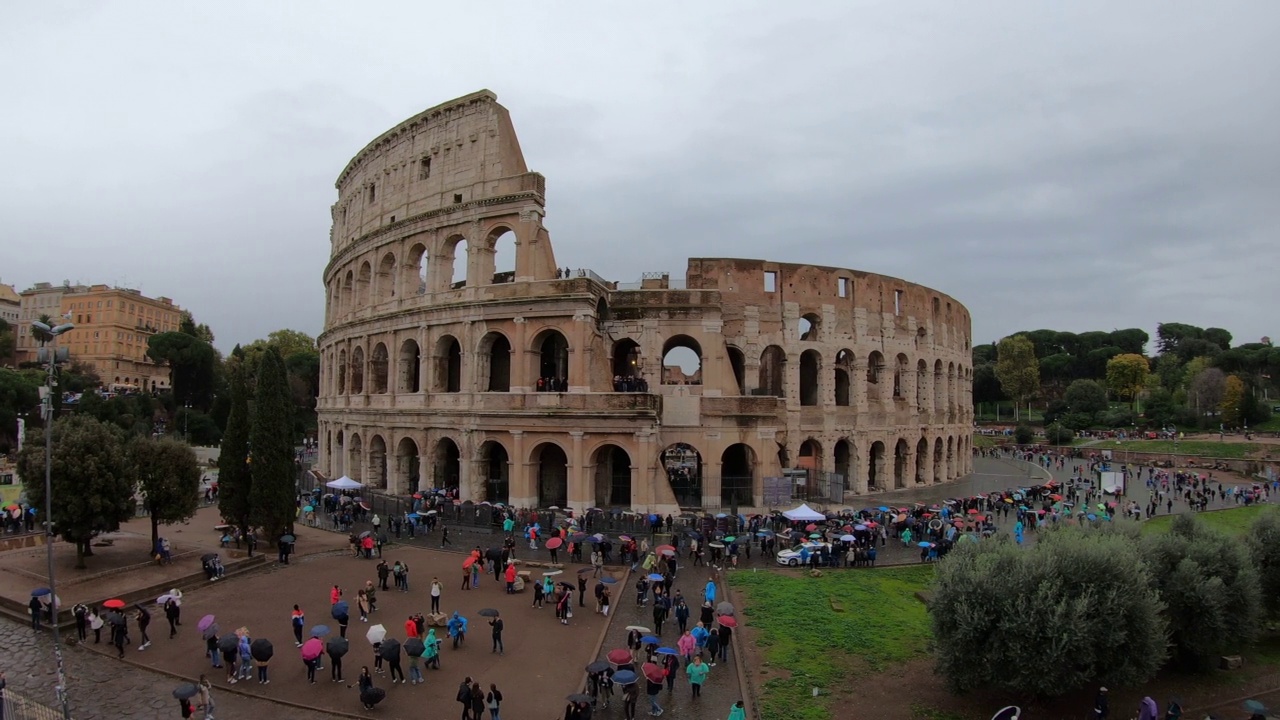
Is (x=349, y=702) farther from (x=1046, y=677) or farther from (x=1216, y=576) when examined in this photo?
(x=1216, y=576)

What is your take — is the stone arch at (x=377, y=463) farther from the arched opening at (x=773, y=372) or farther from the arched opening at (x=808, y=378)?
the arched opening at (x=808, y=378)

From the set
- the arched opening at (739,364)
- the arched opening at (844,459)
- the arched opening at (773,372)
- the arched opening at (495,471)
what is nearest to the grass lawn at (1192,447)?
the arched opening at (844,459)

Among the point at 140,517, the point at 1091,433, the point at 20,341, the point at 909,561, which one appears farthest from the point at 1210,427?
the point at 20,341

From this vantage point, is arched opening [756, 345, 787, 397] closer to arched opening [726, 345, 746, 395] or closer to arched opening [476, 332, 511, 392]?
arched opening [726, 345, 746, 395]

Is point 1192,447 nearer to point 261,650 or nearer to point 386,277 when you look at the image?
point 386,277

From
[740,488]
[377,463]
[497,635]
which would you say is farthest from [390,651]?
[377,463]
